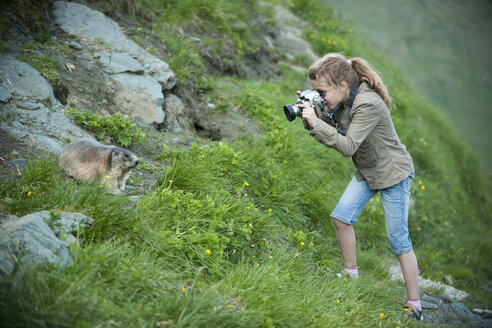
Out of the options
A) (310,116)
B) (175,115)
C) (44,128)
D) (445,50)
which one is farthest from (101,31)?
(445,50)

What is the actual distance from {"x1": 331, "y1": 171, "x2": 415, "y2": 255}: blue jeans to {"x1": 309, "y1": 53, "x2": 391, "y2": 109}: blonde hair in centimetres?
93

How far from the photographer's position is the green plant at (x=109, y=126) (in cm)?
434

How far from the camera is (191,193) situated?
11.8 feet

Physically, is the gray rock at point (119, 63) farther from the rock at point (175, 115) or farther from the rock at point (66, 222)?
the rock at point (66, 222)

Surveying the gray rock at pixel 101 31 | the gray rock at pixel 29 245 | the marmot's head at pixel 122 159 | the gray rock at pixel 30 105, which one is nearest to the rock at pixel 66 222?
the gray rock at pixel 29 245

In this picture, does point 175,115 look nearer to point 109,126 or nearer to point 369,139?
point 109,126

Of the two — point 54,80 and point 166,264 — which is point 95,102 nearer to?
point 54,80

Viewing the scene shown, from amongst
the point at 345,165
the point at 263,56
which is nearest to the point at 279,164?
the point at 345,165

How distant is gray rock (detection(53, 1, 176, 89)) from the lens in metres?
5.46

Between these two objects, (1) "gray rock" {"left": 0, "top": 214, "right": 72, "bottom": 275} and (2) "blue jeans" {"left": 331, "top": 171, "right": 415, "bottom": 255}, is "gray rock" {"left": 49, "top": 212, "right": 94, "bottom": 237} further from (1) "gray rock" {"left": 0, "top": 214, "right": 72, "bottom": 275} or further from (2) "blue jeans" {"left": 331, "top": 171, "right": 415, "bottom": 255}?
(2) "blue jeans" {"left": 331, "top": 171, "right": 415, "bottom": 255}

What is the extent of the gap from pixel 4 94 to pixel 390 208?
425cm

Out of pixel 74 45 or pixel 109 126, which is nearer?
pixel 109 126

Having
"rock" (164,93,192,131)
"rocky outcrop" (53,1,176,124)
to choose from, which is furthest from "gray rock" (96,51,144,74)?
"rock" (164,93,192,131)

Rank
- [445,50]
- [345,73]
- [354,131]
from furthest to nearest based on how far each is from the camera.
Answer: [445,50] → [345,73] → [354,131]
